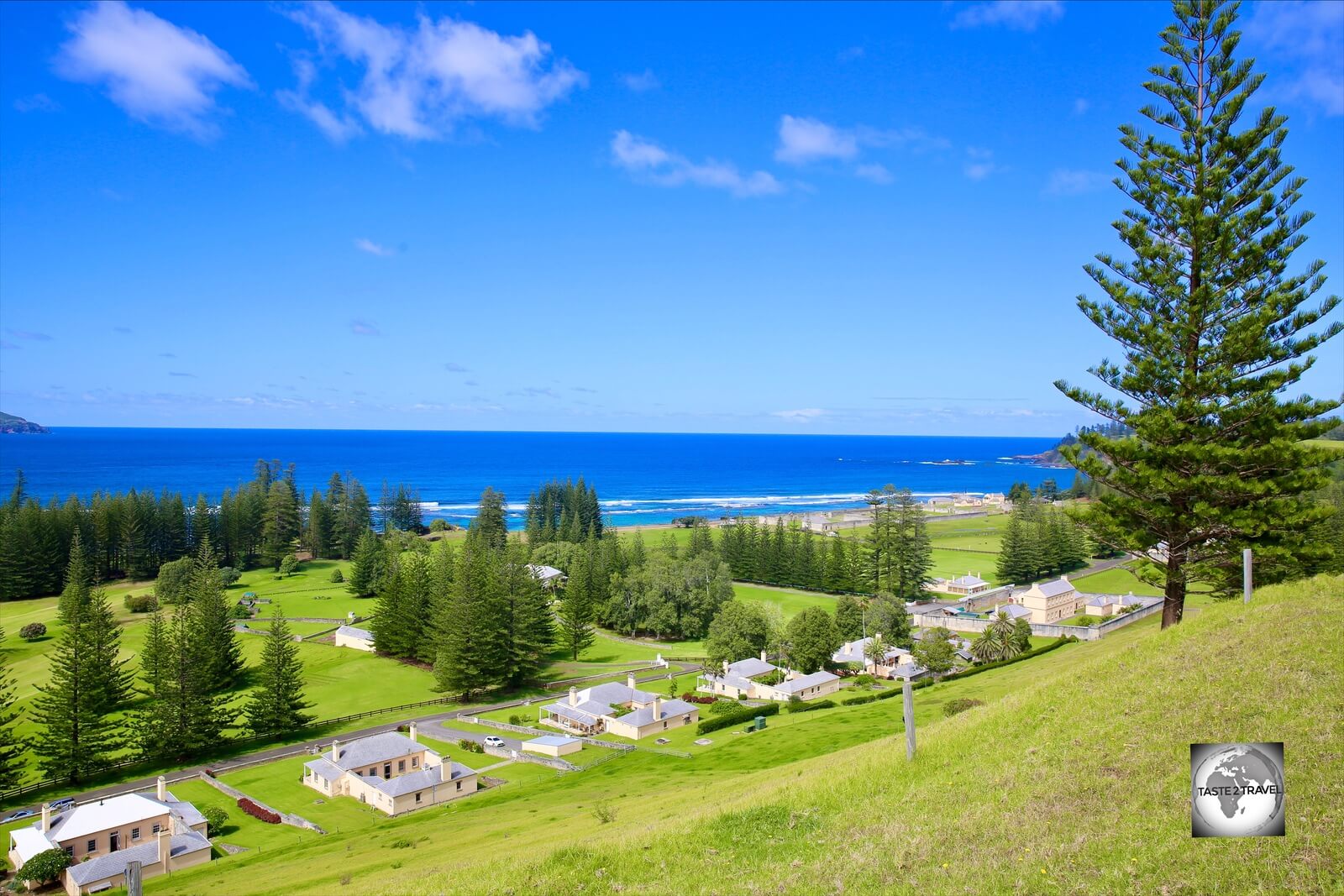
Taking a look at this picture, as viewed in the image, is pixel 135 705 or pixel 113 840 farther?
pixel 135 705

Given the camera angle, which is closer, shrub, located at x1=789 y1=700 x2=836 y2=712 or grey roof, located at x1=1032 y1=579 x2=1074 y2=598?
shrub, located at x1=789 y1=700 x2=836 y2=712

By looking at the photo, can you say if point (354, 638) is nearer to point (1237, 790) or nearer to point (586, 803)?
point (586, 803)

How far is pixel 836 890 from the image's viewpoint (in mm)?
9422

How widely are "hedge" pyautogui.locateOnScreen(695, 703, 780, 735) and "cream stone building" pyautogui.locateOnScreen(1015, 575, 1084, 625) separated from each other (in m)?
27.2

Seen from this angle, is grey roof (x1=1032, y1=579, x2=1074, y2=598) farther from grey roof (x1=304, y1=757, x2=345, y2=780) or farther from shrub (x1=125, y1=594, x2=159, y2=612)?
shrub (x1=125, y1=594, x2=159, y2=612)

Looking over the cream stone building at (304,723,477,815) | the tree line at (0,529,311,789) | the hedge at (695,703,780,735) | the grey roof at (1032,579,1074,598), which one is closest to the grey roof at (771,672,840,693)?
Answer: the hedge at (695,703,780,735)

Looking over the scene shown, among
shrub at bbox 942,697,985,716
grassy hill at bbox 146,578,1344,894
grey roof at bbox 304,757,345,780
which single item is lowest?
grey roof at bbox 304,757,345,780

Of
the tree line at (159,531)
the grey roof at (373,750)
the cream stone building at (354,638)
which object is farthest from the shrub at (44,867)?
the tree line at (159,531)

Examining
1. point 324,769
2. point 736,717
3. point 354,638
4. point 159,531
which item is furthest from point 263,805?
point 159,531

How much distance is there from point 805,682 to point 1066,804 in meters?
36.1

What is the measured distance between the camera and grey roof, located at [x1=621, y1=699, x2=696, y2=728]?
128 ft

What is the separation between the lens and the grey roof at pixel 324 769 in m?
32.6

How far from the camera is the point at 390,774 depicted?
110ft

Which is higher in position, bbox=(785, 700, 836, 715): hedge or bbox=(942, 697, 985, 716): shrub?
bbox=(942, 697, 985, 716): shrub
